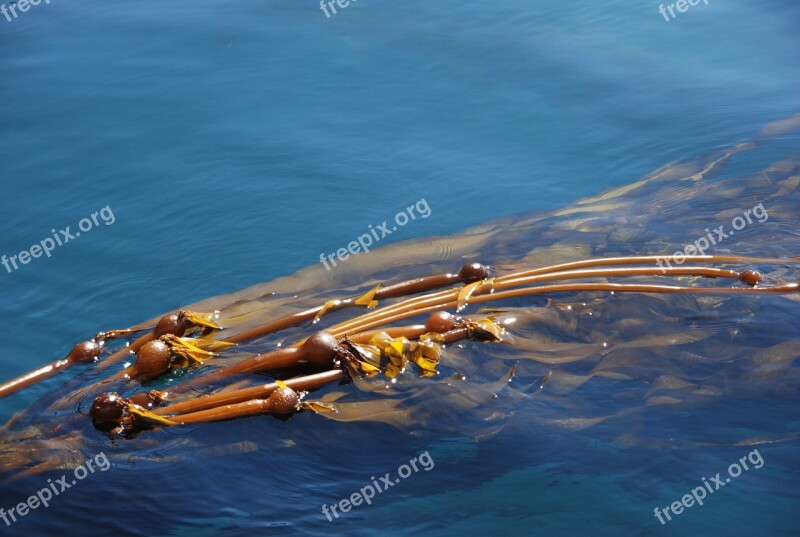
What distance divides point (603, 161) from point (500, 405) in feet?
6.46

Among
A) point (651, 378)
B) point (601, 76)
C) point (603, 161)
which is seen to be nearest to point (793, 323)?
point (651, 378)

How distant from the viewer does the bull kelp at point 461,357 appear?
2.16 metres

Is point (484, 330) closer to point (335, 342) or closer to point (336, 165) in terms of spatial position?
point (335, 342)

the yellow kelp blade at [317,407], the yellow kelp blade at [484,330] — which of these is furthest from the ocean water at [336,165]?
the yellow kelp blade at [484,330]

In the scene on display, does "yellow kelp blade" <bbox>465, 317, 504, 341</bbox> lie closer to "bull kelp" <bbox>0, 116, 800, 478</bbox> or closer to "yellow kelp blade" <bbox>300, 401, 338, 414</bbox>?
"bull kelp" <bbox>0, 116, 800, 478</bbox>

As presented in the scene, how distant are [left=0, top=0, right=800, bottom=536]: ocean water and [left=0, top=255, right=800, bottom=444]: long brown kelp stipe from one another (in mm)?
96

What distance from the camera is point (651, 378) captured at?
226 centimetres

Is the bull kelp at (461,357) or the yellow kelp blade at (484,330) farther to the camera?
the yellow kelp blade at (484,330)

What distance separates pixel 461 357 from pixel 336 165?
181 centimetres

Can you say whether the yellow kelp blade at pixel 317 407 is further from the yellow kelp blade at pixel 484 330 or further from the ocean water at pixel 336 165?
the yellow kelp blade at pixel 484 330

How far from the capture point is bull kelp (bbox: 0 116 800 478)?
2.16 metres

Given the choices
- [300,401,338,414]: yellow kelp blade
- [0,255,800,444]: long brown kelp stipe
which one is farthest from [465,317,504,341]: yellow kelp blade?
[300,401,338,414]: yellow kelp blade

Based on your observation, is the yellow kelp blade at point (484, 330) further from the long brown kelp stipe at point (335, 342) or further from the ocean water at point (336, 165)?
the ocean water at point (336, 165)

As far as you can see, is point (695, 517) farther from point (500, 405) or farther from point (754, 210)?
point (754, 210)
